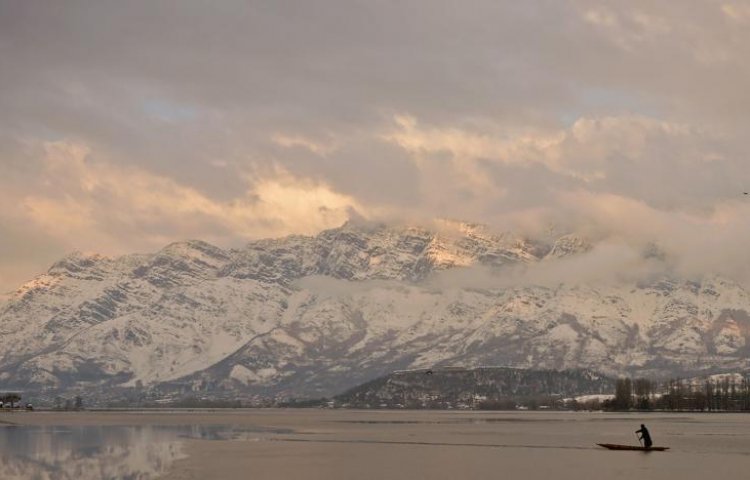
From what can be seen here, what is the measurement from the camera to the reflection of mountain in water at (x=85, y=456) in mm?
121062

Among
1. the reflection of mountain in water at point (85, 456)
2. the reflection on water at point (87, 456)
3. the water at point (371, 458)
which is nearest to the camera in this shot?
the water at point (371, 458)

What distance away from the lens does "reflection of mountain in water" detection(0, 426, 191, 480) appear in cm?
12106

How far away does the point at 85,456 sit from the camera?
146 meters

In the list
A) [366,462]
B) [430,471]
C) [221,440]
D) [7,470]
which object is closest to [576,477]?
[430,471]

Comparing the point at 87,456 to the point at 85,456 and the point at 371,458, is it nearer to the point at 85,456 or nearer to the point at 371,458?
the point at 85,456

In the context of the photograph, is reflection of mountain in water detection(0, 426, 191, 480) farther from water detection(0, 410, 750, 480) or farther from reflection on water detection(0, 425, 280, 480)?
water detection(0, 410, 750, 480)

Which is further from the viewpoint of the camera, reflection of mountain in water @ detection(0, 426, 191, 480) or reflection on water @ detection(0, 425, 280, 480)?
reflection of mountain in water @ detection(0, 426, 191, 480)

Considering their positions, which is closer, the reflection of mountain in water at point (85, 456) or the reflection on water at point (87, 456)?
the reflection on water at point (87, 456)

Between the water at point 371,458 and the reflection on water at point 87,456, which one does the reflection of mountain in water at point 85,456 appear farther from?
the water at point 371,458

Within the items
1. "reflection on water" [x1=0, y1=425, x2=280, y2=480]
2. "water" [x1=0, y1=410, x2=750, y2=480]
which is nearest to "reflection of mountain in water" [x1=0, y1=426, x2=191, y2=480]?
"reflection on water" [x1=0, y1=425, x2=280, y2=480]

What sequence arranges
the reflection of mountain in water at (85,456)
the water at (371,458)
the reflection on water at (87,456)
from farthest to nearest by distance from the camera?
the reflection of mountain in water at (85,456) → the reflection on water at (87,456) → the water at (371,458)

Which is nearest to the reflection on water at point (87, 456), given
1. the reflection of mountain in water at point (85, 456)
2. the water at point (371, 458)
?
the reflection of mountain in water at point (85, 456)

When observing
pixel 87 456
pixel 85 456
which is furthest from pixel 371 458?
pixel 85 456

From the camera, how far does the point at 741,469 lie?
391ft
